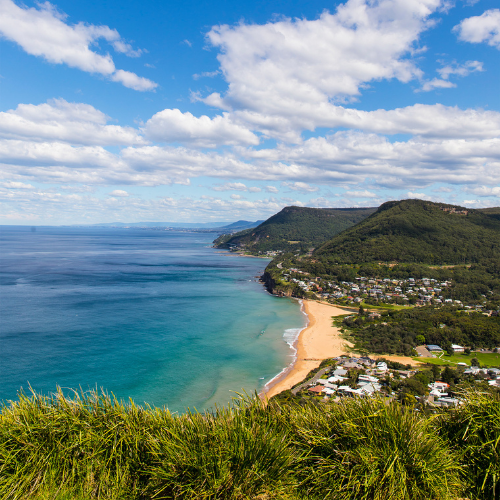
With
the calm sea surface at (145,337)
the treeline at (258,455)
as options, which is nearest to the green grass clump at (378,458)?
the treeline at (258,455)

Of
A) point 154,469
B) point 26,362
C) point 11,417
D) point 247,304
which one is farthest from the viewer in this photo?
point 247,304

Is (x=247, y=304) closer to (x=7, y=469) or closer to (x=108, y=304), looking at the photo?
(x=108, y=304)

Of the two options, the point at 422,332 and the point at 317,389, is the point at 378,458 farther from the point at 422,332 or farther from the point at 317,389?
the point at 422,332

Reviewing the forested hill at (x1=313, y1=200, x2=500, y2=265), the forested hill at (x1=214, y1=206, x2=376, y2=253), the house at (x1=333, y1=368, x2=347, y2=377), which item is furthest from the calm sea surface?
the forested hill at (x1=214, y1=206, x2=376, y2=253)

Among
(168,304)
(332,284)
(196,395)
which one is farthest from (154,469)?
(332,284)

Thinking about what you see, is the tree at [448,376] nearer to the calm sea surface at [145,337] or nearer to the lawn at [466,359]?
the lawn at [466,359]

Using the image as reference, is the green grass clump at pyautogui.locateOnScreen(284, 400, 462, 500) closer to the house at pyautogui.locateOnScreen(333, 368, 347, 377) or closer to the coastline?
the coastline

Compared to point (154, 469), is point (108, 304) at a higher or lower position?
lower

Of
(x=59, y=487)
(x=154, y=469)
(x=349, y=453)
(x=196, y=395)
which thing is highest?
(x=349, y=453)
